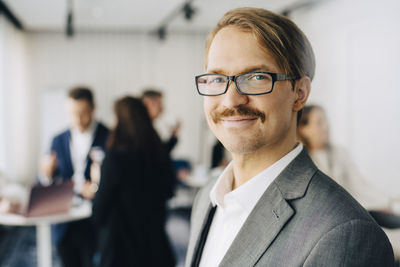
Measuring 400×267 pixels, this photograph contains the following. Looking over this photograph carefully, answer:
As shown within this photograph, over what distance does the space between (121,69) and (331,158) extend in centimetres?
481

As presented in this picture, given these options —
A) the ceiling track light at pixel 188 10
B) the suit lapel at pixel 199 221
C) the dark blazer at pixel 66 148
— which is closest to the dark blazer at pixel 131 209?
the dark blazer at pixel 66 148

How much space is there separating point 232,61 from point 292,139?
10.0 inches

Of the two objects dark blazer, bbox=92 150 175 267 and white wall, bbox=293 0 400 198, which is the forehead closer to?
dark blazer, bbox=92 150 175 267

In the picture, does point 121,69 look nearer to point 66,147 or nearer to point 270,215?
point 66,147

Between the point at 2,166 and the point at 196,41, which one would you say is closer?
the point at 2,166

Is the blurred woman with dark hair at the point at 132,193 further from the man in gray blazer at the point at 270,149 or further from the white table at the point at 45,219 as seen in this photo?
the man in gray blazer at the point at 270,149

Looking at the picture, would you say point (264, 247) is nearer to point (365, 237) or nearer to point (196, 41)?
point (365, 237)

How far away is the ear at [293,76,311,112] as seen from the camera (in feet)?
2.72

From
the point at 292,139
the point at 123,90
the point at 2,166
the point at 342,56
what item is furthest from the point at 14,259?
the point at 342,56

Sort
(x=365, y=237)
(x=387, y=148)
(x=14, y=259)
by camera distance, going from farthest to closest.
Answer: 1. (x=14, y=259)
2. (x=387, y=148)
3. (x=365, y=237)

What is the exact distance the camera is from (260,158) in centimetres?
86

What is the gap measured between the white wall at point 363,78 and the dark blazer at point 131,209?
1.55 metres

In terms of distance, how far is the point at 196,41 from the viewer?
6.86 meters

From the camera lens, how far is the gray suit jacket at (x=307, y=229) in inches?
24.9
